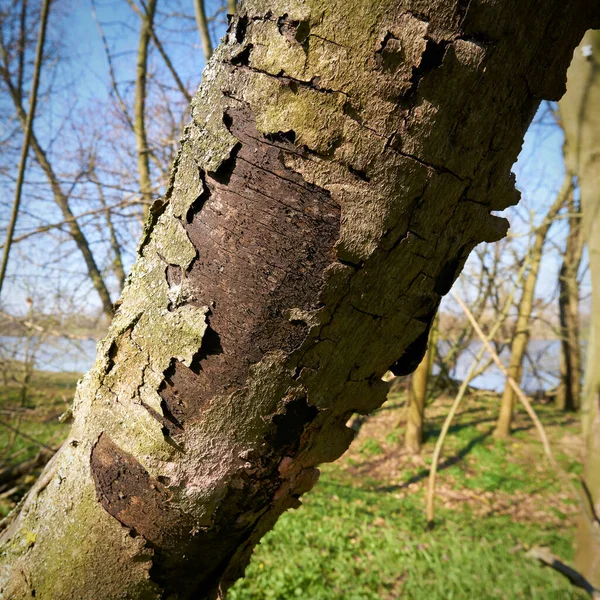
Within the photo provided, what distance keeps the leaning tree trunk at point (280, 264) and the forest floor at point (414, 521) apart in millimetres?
2807

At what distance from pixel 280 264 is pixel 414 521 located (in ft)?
19.8

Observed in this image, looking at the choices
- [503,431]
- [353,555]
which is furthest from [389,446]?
[353,555]

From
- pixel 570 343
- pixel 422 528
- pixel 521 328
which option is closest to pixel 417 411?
pixel 521 328

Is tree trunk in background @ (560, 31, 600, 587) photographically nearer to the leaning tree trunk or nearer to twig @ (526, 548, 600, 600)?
twig @ (526, 548, 600, 600)

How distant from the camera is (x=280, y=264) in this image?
1.69 feet

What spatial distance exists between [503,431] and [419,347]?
1006 centimetres

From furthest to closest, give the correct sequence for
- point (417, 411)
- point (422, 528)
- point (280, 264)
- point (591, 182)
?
point (417, 411) → point (422, 528) → point (591, 182) → point (280, 264)

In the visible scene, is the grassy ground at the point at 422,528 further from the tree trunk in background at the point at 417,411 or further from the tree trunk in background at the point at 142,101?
the tree trunk in background at the point at 142,101

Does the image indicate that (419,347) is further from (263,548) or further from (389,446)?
(389,446)

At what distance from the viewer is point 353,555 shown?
4461 millimetres

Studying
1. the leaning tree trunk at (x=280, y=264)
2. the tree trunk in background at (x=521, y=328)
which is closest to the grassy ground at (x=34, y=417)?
the leaning tree trunk at (x=280, y=264)

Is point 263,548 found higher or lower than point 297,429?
lower

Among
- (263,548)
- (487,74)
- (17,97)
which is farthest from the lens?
(17,97)

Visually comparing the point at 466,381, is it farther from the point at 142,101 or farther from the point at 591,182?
the point at 142,101
